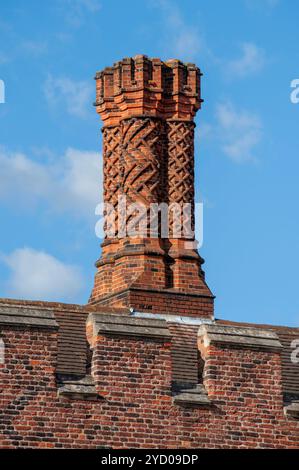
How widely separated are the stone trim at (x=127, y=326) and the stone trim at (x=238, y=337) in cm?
55

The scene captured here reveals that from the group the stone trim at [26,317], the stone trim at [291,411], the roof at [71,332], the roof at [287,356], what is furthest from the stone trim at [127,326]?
the roof at [287,356]

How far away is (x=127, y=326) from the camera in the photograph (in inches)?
1003

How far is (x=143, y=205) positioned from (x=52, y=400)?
21.2 ft

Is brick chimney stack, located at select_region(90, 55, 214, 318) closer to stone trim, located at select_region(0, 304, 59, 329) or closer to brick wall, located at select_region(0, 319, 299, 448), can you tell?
brick wall, located at select_region(0, 319, 299, 448)

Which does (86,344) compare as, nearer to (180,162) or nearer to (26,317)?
(26,317)

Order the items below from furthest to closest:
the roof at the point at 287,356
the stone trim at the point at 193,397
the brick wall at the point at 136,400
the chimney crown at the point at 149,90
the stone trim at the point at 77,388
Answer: the chimney crown at the point at 149,90 < the roof at the point at 287,356 < the stone trim at the point at 193,397 < the stone trim at the point at 77,388 < the brick wall at the point at 136,400

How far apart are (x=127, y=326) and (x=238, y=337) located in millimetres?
1607

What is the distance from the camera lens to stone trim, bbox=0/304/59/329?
24781 millimetres

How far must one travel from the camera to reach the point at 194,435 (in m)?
25.6

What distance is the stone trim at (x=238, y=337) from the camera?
84.9ft

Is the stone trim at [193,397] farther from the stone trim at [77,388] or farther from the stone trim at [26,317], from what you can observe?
the stone trim at [26,317]

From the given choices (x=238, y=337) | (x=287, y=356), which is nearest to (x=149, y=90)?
(x=287, y=356)

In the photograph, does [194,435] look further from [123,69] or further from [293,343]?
[123,69]

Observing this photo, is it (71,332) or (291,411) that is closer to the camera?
(291,411)
